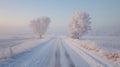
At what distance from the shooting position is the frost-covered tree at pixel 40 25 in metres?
61.1

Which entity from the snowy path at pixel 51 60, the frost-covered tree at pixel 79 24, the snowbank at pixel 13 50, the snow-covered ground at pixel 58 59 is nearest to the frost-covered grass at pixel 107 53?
the snow-covered ground at pixel 58 59

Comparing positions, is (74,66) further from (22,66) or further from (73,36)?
(73,36)

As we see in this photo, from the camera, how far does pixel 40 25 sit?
62.2m

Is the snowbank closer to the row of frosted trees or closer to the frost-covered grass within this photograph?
the frost-covered grass

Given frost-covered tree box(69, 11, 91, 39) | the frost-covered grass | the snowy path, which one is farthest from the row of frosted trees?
the snowy path

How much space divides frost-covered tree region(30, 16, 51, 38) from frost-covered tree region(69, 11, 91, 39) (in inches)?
460

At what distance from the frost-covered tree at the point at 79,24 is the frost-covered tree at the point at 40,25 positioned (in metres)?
11.7

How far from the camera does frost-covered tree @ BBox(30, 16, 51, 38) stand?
6106cm

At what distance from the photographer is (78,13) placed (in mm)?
52219

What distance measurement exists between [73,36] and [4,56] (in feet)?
125

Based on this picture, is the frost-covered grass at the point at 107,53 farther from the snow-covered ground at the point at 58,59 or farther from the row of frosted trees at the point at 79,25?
the row of frosted trees at the point at 79,25

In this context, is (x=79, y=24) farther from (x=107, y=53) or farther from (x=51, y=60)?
(x=51, y=60)

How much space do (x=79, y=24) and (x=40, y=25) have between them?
15985 mm

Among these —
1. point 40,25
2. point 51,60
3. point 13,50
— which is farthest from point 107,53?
point 40,25
